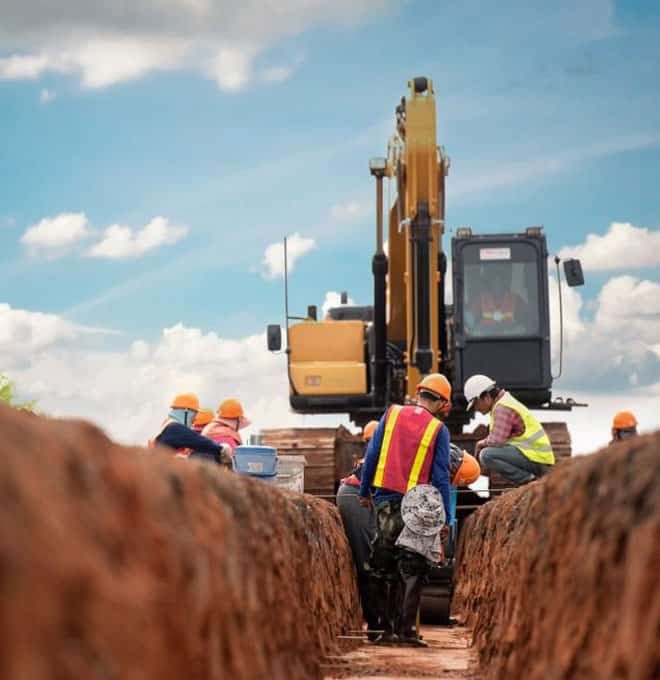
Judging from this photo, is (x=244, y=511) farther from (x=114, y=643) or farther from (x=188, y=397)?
(x=188, y=397)

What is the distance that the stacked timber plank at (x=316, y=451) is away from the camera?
21250 mm

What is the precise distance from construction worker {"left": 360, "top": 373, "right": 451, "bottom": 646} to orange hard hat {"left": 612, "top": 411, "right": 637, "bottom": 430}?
1196 centimetres

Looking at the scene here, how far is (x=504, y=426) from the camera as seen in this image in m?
15.5

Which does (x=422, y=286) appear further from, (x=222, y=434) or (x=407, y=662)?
(x=407, y=662)

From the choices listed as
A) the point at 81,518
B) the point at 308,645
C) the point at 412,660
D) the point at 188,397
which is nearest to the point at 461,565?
the point at 188,397

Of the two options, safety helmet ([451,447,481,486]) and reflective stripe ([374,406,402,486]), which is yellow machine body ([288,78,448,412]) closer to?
safety helmet ([451,447,481,486])

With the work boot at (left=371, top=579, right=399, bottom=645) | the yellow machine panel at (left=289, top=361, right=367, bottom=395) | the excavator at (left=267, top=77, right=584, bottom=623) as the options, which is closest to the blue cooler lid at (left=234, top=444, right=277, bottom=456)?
the work boot at (left=371, top=579, right=399, bottom=645)

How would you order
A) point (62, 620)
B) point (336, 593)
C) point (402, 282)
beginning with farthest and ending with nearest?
1. point (402, 282)
2. point (336, 593)
3. point (62, 620)

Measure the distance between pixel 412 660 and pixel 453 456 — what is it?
15.1 ft

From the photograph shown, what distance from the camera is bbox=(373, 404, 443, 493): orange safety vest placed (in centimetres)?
1116

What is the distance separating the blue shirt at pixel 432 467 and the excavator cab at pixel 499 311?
391 inches

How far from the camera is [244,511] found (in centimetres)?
591

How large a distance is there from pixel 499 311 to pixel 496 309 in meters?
0.07

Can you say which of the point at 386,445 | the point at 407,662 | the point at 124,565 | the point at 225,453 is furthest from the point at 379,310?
the point at 124,565
